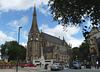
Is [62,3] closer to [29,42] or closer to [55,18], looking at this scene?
[55,18]

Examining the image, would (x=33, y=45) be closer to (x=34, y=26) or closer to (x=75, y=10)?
(x=34, y=26)

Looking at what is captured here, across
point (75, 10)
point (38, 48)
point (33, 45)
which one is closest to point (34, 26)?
point (33, 45)

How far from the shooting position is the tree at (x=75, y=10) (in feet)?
19.0

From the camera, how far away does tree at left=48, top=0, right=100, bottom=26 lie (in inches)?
228

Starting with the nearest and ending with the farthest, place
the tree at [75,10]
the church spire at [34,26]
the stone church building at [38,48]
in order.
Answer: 1. the tree at [75,10]
2. the stone church building at [38,48]
3. the church spire at [34,26]

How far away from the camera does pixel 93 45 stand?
39500 millimetres

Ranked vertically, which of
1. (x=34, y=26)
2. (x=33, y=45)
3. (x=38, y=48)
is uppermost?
(x=34, y=26)

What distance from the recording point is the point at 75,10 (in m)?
6.63

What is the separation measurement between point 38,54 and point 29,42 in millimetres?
A: 10243

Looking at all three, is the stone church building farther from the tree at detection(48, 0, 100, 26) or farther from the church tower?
the tree at detection(48, 0, 100, 26)

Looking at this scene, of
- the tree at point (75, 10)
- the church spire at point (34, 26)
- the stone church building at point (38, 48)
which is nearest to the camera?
the tree at point (75, 10)

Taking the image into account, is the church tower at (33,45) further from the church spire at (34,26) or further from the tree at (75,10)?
the tree at (75,10)

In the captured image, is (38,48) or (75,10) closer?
(75,10)

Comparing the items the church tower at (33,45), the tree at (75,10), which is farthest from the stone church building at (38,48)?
the tree at (75,10)
